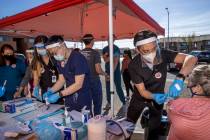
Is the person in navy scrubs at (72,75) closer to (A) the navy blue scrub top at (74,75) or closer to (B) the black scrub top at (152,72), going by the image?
(A) the navy blue scrub top at (74,75)

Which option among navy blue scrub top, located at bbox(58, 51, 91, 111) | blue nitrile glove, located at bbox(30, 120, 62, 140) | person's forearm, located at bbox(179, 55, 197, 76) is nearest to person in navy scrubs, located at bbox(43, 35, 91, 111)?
navy blue scrub top, located at bbox(58, 51, 91, 111)

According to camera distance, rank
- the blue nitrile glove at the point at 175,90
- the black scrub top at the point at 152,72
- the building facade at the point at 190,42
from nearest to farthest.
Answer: the blue nitrile glove at the point at 175,90, the black scrub top at the point at 152,72, the building facade at the point at 190,42

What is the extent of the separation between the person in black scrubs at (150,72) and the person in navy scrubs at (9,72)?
2019mm

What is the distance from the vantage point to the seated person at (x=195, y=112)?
62.2 inches

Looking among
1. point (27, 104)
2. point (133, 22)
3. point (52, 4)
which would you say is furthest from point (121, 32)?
point (27, 104)

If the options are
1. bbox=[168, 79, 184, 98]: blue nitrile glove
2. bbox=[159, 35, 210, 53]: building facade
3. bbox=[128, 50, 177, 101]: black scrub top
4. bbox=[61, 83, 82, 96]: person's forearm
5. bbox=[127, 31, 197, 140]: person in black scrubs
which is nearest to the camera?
bbox=[168, 79, 184, 98]: blue nitrile glove

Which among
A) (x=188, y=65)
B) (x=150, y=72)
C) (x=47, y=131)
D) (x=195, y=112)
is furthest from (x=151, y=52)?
(x=47, y=131)

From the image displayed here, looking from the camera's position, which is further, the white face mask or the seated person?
the white face mask

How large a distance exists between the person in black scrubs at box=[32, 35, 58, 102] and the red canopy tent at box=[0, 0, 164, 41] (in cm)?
35

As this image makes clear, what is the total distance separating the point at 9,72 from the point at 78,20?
7.23ft

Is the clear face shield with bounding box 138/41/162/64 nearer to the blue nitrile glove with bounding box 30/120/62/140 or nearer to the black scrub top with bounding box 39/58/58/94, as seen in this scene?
the black scrub top with bounding box 39/58/58/94

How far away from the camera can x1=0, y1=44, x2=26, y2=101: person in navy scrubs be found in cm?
396

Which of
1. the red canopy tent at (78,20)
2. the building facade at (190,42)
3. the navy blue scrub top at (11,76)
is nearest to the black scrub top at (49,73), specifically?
the red canopy tent at (78,20)

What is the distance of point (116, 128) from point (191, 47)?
163 feet
